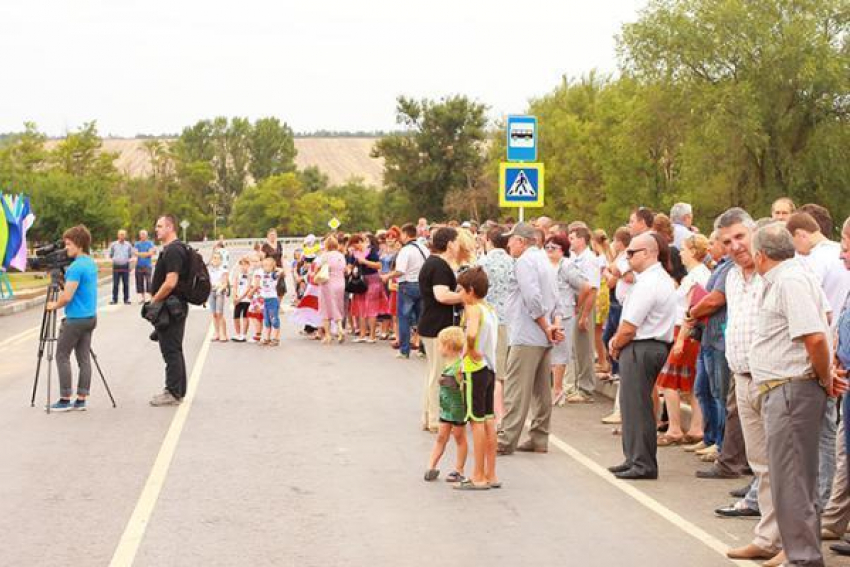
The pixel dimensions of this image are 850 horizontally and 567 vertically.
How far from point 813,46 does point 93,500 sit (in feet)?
166

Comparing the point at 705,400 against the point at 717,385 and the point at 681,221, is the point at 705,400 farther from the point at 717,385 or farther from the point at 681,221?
the point at 681,221

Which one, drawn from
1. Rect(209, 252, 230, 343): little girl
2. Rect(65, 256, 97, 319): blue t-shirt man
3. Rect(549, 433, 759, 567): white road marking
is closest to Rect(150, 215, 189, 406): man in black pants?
Rect(65, 256, 97, 319): blue t-shirt man

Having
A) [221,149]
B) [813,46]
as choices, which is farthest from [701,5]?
[221,149]

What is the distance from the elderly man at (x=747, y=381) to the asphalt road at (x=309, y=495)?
26 centimetres

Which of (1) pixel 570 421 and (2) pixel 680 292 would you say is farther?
(1) pixel 570 421

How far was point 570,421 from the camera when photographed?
539 inches

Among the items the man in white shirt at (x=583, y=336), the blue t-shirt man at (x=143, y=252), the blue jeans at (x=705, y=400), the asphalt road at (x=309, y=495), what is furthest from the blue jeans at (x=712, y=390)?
the blue t-shirt man at (x=143, y=252)

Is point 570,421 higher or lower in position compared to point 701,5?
lower

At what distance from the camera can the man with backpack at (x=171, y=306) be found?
47.7ft

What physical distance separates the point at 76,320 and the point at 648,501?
7330mm

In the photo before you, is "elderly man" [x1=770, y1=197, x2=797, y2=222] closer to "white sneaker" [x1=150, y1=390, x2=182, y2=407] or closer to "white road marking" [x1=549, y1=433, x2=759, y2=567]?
"white road marking" [x1=549, y1=433, x2=759, y2=567]

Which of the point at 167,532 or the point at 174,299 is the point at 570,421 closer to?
the point at 174,299

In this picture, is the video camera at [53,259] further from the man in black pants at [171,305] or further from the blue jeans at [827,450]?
the blue jeans at [827,450]

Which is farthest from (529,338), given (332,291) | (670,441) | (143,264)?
(143,264)
